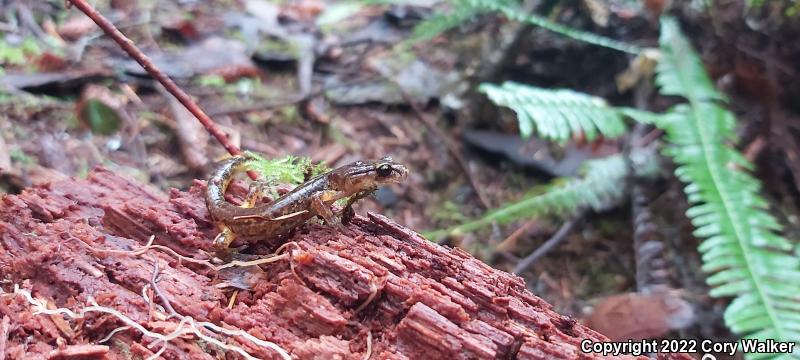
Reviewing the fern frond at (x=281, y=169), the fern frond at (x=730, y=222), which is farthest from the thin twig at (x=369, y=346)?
the fern frond at (x=730, y=222)

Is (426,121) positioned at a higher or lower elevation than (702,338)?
higher

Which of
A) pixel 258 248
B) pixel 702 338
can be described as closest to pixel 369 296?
pixel 258 248

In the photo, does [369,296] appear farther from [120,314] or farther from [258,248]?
[120,314]

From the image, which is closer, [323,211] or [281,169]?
[323,211]

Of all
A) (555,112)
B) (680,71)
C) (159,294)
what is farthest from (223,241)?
→ (680,71)

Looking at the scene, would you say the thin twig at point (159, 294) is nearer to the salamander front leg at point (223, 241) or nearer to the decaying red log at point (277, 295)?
the decaying red log at point (277, 295)

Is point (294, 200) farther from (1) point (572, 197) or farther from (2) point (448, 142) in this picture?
(2) point (448, 142)

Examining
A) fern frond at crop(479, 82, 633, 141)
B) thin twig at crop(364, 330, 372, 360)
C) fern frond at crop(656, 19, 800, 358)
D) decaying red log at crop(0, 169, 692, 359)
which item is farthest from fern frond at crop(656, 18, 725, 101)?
thin twig at crop(364, 330, 372, 360)
